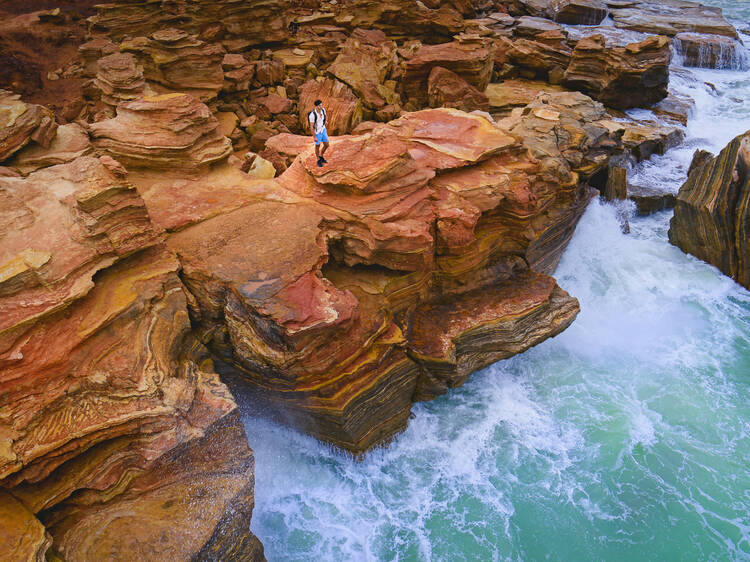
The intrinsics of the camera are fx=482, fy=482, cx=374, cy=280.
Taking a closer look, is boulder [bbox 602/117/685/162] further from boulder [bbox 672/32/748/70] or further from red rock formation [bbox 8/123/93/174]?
red rock formation [bbox 8/123/93/174]

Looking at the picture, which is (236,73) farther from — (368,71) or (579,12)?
(579,12)

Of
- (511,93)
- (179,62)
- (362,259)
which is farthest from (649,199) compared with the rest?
(179,62)

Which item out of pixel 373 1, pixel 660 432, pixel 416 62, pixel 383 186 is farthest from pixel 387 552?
pixel 373 1

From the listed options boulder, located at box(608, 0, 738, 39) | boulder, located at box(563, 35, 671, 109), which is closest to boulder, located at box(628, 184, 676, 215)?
boulder, located at box(563, 35, 671, 109)

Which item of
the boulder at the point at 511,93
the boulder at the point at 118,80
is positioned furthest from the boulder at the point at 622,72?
the boulder at the point at 118,80

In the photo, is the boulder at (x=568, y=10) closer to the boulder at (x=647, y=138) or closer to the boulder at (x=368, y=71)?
the boulder at (x=647, y=138)
